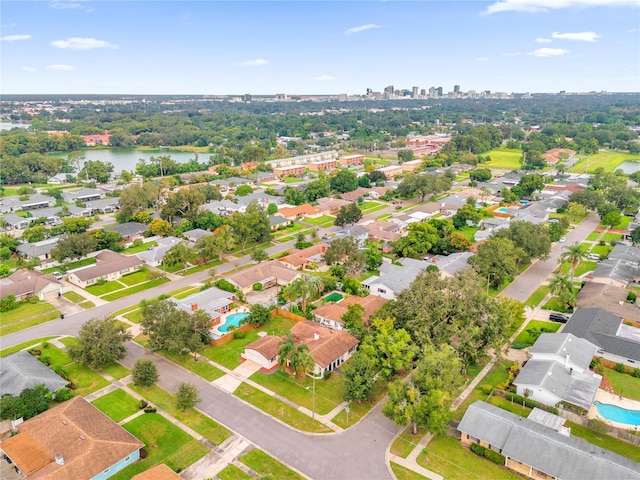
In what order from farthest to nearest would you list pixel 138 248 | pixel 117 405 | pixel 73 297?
pixel 138 248, pixel 73 297, pixel 117 405

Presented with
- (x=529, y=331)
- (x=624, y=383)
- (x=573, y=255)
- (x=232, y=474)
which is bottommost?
(x=232, y=474)

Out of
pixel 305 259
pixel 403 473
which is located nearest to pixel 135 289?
pixel 305 259

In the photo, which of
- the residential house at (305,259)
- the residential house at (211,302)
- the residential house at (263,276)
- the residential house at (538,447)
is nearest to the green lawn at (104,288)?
the residential house at (211,302)

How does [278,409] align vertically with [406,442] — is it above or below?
above

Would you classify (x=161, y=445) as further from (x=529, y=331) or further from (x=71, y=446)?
(x=529, y=331)

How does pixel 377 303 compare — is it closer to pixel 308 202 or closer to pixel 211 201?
pixel 308 202

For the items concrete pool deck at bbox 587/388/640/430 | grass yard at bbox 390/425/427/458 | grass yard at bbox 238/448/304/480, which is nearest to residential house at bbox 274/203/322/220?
grass yard at bbox 390/425/427/458

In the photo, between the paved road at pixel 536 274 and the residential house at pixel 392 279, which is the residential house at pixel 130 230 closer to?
the residential house at pixel 392 279

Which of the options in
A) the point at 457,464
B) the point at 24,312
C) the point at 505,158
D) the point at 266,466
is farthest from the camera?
the point at 505,158
